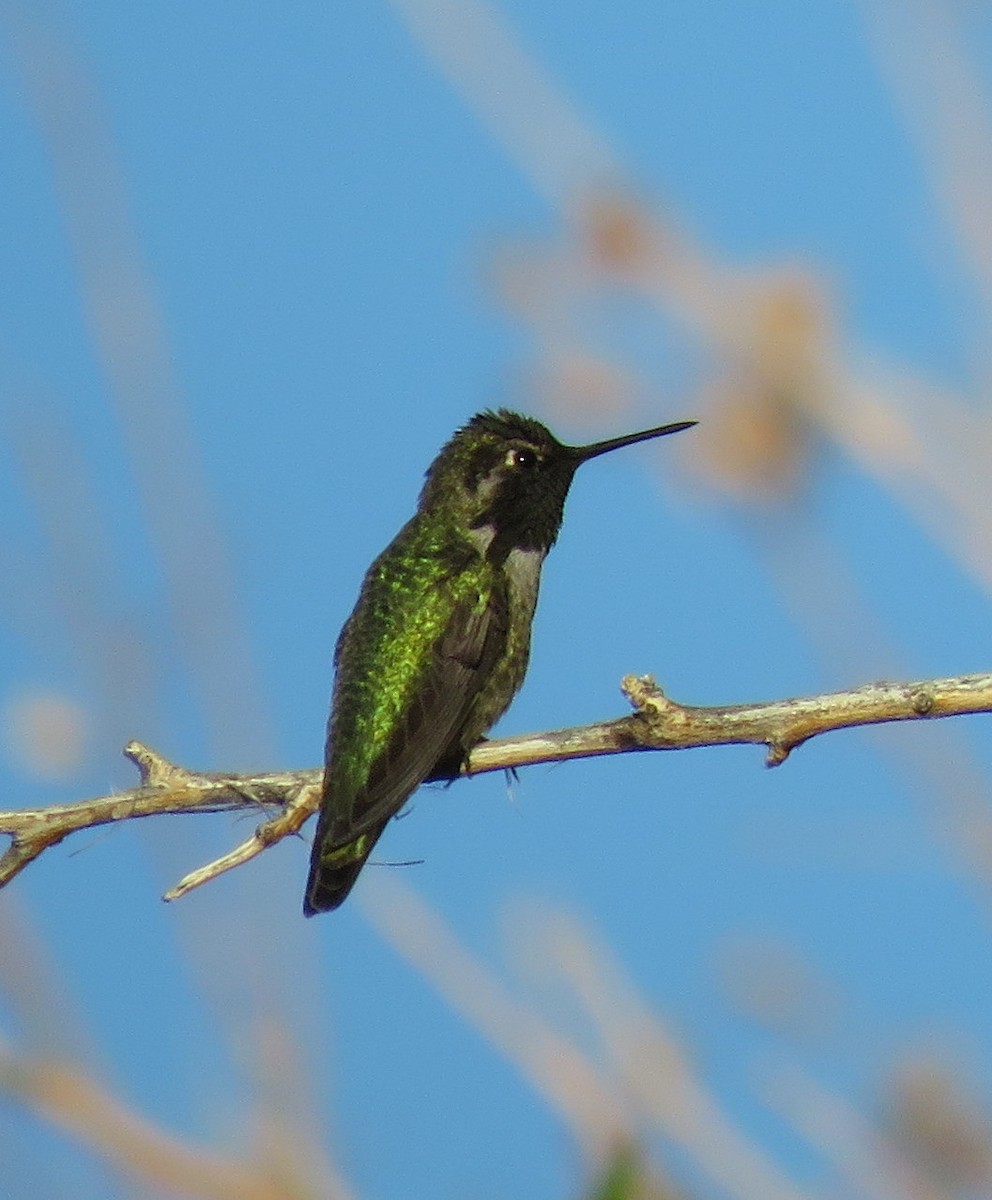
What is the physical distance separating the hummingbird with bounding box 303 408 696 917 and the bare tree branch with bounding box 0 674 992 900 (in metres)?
0.47

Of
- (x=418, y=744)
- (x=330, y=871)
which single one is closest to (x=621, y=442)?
(x=418, y=744)

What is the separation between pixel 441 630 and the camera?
3984mm

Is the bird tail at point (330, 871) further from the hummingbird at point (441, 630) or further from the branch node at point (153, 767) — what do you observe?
the branch node at point (153, 767)

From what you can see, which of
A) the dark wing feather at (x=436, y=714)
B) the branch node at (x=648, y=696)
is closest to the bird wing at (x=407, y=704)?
the dark wing feather at (x=436, y=714)

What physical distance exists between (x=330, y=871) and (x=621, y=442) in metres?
1.66

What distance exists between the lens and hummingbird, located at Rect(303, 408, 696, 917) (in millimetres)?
3445

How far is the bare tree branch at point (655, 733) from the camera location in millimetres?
2631

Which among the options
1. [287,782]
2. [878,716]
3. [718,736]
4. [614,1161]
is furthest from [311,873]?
[614,1161]

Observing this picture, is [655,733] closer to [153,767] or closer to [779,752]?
[779,752]

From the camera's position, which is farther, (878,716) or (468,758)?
(468,758)

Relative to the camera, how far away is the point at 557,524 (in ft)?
14.4

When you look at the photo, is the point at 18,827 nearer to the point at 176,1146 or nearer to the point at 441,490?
the point at 176,1146

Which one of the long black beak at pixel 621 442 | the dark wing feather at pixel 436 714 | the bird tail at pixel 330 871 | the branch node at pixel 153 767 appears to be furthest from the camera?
the long black beak at pixel 621 442

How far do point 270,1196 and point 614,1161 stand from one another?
1588 millimetres
